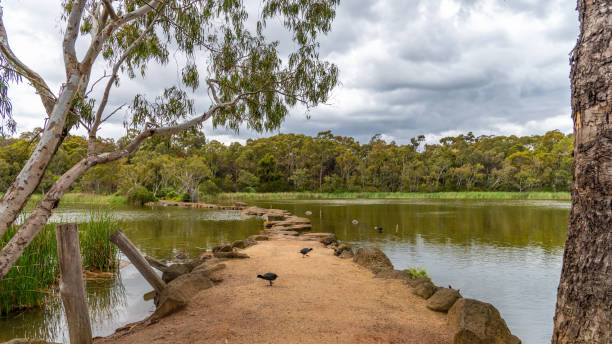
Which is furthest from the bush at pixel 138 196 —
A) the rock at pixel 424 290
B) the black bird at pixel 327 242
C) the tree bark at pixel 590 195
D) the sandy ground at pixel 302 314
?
the tree bark at pixel 590 195

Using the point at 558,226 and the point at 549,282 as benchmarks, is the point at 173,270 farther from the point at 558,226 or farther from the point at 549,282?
the point at 558,226

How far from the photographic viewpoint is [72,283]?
2.98 m

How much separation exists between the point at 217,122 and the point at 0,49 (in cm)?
411

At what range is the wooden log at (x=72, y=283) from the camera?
2.96m

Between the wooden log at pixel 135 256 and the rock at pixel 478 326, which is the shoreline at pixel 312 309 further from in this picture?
the wooden log at pixel 135 256

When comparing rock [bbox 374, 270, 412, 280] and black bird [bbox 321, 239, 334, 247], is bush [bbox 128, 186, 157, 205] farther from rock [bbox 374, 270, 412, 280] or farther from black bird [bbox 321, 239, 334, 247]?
rock [bbox 374, 270, 412, 280]

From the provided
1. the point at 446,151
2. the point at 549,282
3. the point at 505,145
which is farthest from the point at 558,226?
the point at 505,145

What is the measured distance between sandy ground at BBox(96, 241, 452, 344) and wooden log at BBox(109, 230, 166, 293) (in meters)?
0.66

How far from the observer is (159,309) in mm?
3721

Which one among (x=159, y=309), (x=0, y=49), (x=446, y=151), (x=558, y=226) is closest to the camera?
(x=0, y=49)

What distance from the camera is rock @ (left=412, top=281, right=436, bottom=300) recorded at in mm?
4238

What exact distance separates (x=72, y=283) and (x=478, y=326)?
11.4ft

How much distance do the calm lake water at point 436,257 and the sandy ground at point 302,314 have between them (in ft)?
4.70

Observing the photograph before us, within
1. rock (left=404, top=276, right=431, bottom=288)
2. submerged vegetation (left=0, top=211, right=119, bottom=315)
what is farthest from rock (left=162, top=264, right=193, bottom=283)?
rock (left=404, top=276, right=431, bottom=288)
